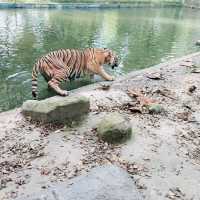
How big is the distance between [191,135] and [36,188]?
212cm

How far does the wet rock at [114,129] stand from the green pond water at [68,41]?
6.31 ft

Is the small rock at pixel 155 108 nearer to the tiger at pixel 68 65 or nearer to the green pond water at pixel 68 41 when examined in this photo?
the tiger at pixel 68 65

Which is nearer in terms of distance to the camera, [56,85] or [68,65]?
[56,85]

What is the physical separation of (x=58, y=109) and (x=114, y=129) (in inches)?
29.6

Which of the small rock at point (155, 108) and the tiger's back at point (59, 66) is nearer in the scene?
the small rock at point (155, 108)

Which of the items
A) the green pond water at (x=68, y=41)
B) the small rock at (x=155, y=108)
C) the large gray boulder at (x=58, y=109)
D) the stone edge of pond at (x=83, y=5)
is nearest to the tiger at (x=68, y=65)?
the green pond water at (x=68, y=41)

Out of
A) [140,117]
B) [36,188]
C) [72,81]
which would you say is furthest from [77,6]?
[36,188]

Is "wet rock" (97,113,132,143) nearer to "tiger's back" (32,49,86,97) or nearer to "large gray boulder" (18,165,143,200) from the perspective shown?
"large gray boulder" (18,165,143,200)

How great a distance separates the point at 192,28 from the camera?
17438mm

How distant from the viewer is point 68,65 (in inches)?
264

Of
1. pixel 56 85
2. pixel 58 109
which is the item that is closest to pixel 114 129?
pixel 58 109

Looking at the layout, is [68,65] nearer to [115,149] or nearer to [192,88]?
[192,88]

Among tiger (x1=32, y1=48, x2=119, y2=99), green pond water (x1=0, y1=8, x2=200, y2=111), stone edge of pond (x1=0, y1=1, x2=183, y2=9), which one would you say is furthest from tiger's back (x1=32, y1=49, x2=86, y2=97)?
stone edge of pond (x1=0, y1=1, x2=183, y2=9)

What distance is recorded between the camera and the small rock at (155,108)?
5.36m
